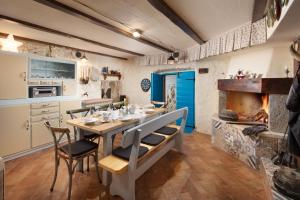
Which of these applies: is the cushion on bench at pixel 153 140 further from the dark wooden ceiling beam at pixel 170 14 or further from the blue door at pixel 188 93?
the blue door at pixel 188 93

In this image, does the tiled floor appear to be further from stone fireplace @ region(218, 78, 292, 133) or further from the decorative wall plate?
the decorative wall plate

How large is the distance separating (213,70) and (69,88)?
11.5 ft

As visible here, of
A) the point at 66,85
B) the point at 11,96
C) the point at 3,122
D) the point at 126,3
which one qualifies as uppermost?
the point at 126,3

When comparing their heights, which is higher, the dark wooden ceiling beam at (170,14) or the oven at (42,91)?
the dark wooden ceiling beam at (170,14)

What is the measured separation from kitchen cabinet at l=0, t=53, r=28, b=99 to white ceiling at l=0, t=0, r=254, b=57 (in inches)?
20.3

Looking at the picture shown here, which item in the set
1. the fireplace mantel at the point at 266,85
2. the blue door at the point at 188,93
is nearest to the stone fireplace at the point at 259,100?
the fireplace mantel at the point at 266,85

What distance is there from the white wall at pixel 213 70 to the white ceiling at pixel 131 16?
779 mm

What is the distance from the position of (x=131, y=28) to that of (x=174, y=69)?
2.40 m

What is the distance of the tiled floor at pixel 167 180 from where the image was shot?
194cm

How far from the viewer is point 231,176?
92.4 inches

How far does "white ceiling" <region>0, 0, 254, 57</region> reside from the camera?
2010mm

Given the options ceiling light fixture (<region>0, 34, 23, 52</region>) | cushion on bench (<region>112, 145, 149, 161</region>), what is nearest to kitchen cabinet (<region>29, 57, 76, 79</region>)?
ceiling light fixture (<region>0, 34, 23, 52</region>)

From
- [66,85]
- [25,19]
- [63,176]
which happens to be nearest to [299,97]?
[63,176]

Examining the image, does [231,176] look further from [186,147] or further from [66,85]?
[66,85]
